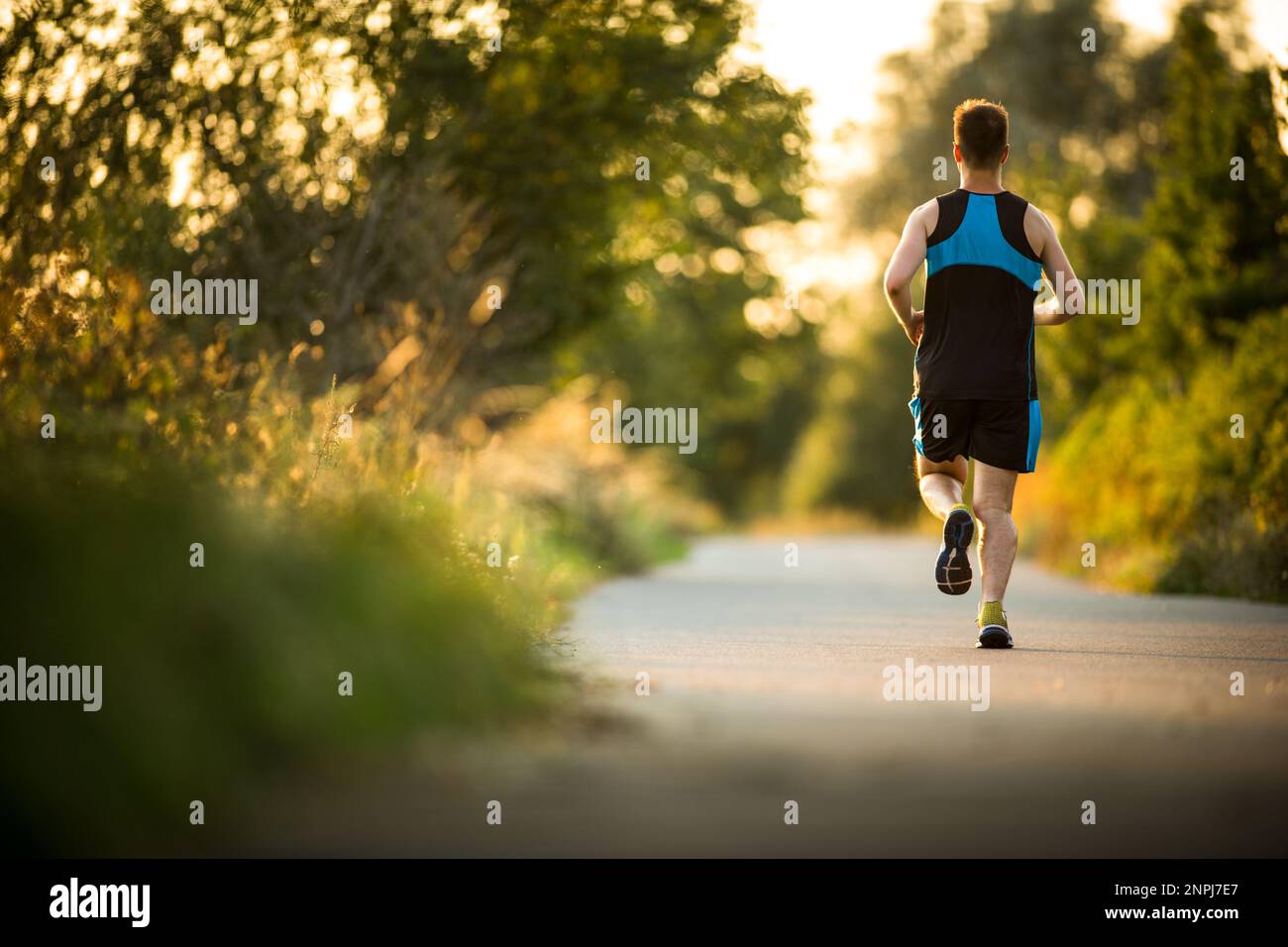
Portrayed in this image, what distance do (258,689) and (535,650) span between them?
8.31 feet

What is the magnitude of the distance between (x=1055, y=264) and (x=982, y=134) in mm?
726

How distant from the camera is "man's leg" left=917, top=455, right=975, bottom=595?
317 inches

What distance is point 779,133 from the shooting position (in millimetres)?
17828

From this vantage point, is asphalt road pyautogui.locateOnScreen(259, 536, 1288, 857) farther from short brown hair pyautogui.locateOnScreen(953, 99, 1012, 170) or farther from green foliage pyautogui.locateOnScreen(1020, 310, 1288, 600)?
green foliage pyautogui.locateOnScreen(1020, 310, 1288, 600)

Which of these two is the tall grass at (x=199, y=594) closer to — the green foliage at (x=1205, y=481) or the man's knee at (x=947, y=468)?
the man's knee at (x=947, y=468)

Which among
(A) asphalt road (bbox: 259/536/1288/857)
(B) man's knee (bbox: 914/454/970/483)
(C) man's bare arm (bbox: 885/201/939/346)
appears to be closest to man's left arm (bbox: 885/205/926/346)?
(C) man's bare arm (bbox: 885/201/939/346)

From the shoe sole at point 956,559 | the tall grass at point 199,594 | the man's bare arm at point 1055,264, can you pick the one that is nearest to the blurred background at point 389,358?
the tall grass at point 199,594

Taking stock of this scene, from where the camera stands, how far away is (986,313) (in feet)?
27.5

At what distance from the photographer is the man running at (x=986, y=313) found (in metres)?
8.37

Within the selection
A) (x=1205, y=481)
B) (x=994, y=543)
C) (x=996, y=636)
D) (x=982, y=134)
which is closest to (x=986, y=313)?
(x=982, y=134)

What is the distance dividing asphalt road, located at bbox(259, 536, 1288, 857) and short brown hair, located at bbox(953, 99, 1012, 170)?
94.2 inches
